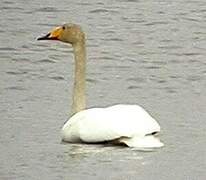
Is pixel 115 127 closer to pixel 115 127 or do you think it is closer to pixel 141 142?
pixel 115 127

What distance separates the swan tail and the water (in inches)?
2.2

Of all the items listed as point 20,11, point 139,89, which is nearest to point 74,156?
point 139,89

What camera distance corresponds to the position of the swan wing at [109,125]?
35.0 feet

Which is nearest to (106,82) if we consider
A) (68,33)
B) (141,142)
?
(68,33)

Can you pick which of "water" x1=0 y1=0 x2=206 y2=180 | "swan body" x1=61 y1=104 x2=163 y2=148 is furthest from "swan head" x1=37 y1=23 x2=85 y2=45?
"swan body" x1=61 y1=104 x2=163 y2=148

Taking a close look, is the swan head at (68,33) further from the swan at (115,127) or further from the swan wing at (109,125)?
the swan wing at (109,125)

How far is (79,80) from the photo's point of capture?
11844 millimetres

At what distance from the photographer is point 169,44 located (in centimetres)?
1551

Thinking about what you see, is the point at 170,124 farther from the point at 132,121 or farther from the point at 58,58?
the point at 58,58

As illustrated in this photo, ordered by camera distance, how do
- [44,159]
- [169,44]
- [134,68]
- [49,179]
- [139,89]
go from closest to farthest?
[49,179], [44,159], [139,89], [134,68], [169,44]

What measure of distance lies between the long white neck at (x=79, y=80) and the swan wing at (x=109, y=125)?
0.53 m

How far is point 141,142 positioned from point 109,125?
0.31m

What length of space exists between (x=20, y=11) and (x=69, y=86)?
4148mm

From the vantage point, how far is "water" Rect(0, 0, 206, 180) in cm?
1010
